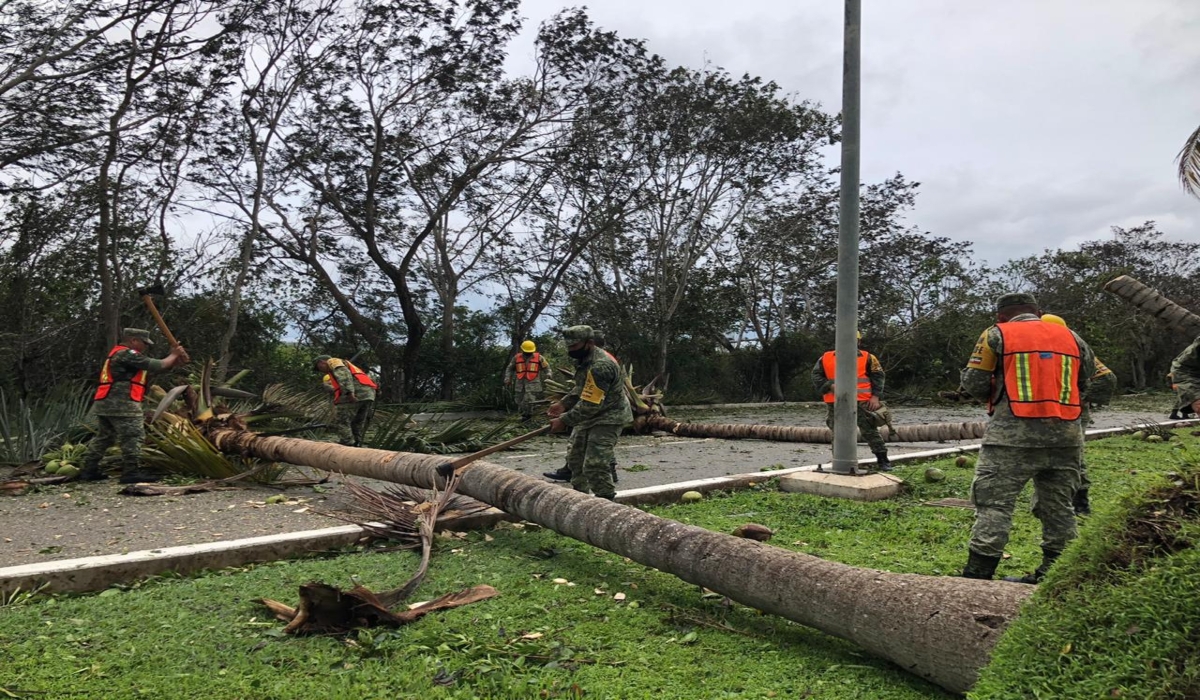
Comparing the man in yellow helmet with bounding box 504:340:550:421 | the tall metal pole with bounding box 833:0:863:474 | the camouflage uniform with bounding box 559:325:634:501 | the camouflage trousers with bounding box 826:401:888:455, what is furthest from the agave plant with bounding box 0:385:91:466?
the camouflage trousers with bounding box 826:401:888:455

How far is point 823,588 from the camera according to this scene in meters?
3.05

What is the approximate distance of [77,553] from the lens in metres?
4.60

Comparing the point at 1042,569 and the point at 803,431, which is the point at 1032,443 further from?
the point at 803,431

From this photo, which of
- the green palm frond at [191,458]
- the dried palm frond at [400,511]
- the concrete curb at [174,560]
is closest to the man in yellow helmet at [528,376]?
the green palm frond at [191,458]

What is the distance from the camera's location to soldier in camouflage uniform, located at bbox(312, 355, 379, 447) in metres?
9.62

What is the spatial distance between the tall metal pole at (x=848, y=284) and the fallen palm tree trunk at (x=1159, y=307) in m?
2.31

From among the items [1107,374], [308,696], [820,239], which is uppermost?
[820,239]

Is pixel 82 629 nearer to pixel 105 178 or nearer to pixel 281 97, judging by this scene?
pixel 105 178

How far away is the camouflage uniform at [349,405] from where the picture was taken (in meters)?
9.58

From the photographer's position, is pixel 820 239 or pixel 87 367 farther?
pixel 820 239

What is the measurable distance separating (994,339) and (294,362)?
19.4 m

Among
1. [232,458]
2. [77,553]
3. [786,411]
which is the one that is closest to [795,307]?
[786,411]

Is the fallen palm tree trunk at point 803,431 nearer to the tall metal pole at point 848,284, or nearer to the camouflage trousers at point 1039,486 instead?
the tall metal pole at point 848,284

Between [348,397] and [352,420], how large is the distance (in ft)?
1.31
